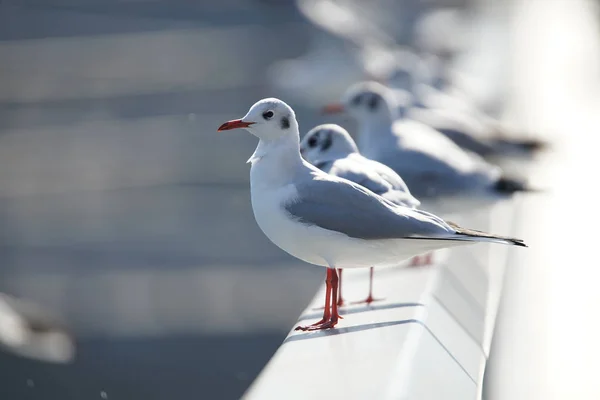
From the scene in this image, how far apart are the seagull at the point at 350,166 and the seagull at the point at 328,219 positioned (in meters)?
0.29

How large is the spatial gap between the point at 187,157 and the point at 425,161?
590 cm

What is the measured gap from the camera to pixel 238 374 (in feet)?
14.5

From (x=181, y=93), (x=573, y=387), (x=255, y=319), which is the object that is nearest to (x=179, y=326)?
(x=255, y=319)

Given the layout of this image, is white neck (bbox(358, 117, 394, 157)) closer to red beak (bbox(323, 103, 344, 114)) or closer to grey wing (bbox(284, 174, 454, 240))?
red beak (bbox(323, 103, 344, 114))

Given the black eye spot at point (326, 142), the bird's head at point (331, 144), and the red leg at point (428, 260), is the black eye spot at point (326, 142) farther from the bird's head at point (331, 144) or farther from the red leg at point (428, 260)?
the red leg at point (428, 260)

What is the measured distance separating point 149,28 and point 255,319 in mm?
15044

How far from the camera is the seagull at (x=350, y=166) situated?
3006mm

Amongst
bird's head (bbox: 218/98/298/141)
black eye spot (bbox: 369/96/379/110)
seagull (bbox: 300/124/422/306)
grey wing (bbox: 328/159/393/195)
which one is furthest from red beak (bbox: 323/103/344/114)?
bird's head (bbox: 218/98/298/141)

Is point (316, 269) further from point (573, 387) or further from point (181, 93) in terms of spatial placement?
point (181, 93)

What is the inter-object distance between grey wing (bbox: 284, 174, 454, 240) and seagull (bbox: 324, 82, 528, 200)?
1.24 metres

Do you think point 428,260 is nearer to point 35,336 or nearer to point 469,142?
point 469,142

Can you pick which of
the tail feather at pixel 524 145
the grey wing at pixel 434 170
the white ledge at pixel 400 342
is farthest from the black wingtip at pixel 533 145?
the white ledge at pixel 400 342

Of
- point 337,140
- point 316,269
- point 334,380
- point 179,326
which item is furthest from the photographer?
point 316,269

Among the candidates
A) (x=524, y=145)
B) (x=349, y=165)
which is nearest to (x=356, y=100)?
(x=524, y=145)
